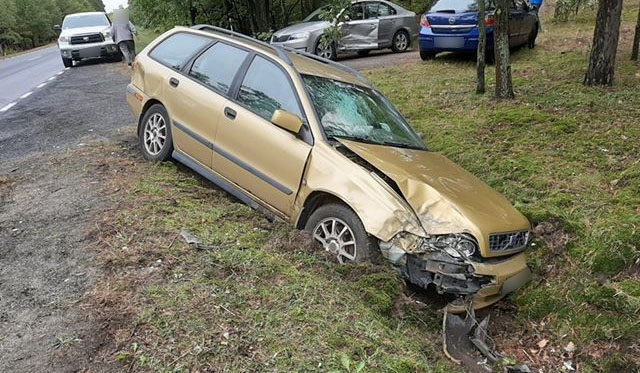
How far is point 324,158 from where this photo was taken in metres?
4.53

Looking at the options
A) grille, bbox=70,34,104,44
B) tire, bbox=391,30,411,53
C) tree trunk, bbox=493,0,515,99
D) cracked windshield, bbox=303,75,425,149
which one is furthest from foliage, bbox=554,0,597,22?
grille, bbox=70,34,104,44

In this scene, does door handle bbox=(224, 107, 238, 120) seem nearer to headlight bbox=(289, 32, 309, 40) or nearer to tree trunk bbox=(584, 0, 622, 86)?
tree trunk bbox=(584, 0, 622, 86)

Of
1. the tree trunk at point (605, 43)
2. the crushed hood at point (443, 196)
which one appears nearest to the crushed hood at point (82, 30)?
the tree trunk at point (605, 43)

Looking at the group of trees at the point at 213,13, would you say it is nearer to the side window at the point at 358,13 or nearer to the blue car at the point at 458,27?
the side window at the point at 358,13

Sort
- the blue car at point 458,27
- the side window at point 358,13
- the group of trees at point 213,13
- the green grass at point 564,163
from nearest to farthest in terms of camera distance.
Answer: the green grass at point 564,163 → the blue car at point 458,27 → the side window at point 358,13 → the group of trees at point 213,13

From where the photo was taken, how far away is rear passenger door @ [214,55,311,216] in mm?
4746

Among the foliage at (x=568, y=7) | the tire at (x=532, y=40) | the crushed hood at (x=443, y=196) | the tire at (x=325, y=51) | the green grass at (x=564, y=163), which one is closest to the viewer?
the crushed hood at (x=443, y=196)

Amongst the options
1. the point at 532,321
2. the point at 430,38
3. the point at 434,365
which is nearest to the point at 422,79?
the point at 430,38

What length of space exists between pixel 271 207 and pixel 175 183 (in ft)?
4.12

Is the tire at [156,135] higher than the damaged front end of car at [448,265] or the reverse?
higher

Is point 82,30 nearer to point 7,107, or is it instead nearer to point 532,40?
point 7,107

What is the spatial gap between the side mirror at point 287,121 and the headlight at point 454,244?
1.46m

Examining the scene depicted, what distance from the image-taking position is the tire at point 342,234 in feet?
13.6

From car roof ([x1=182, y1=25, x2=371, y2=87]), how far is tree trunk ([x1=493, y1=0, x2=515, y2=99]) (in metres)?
3.40
